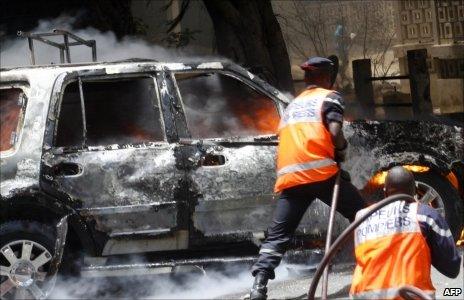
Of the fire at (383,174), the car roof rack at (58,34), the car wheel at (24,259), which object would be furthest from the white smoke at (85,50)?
the fire at (383,174)

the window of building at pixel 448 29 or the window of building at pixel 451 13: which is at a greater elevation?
the window of building at pixel 451 13

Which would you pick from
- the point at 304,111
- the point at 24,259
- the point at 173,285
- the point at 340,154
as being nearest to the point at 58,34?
the point at 24,259

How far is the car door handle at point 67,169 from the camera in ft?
18.4

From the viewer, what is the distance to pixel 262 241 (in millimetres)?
5777

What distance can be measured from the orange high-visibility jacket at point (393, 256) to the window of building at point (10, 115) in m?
3.10

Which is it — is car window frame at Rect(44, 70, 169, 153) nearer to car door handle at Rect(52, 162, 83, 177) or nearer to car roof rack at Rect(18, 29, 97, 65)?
car door handle at Rect(52, 162, 83, 177)

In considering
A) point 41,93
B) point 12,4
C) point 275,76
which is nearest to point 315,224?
point 41,93

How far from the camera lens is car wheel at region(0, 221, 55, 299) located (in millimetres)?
5496

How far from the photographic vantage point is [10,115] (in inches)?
230

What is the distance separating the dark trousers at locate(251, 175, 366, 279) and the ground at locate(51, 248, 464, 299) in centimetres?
57

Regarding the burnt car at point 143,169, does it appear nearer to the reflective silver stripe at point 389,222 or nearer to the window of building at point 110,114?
the window of building at point 110,114

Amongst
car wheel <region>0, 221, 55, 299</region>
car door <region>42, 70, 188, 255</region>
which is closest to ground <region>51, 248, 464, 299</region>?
car wheel <region>0, 221, 55, 299</region>

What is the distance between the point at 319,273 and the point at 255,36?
664 centimetres

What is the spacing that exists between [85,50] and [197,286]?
5.35 m
